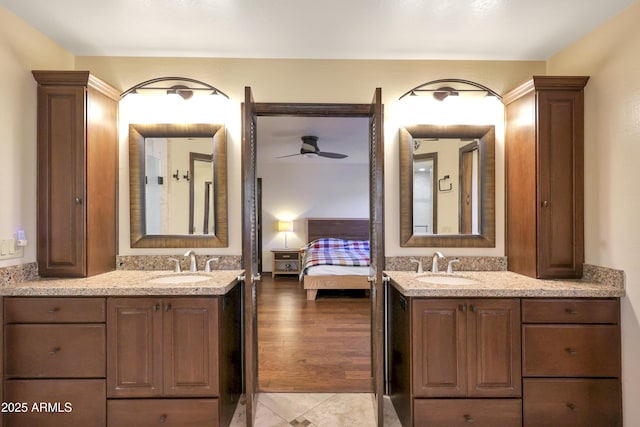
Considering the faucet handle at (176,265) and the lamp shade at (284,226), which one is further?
the lamp shade at (284,226)

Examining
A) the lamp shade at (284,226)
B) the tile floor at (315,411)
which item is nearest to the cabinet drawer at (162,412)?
the tile floor at (315,411)

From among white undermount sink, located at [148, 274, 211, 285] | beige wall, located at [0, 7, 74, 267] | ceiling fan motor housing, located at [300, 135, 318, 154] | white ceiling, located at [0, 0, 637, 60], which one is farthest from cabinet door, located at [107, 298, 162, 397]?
ceiling fan motor housing, located at [300, 135, 318, 154]

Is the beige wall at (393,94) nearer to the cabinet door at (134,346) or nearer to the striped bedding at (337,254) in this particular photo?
the cabinet door at (134,346)

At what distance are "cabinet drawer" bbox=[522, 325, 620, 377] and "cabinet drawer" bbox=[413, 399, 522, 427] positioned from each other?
0.22 metres

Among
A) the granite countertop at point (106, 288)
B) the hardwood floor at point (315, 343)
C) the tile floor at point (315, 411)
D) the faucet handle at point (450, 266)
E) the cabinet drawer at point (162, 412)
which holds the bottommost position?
the tile floor at point (315, 411)

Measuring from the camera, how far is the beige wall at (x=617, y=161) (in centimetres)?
179

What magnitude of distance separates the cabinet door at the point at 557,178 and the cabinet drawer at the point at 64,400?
2694 millimetres

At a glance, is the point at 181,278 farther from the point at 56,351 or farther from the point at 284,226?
the point at 284,226

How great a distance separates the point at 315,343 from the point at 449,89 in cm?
256

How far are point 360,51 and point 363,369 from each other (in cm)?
248

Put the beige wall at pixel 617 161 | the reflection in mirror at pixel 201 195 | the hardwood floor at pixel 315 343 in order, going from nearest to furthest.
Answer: the beige wall at pixel 617 161 → the reflection in mirror at pixel 201 195 → the hardwood floor at pixel 315 343

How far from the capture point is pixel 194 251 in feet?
7.82

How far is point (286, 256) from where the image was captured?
6910 mm

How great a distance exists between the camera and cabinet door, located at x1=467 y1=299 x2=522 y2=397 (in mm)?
1803
